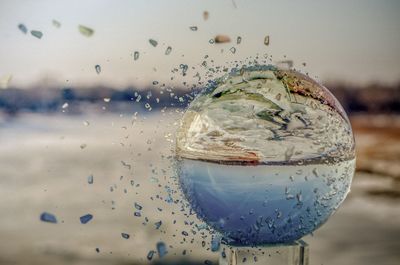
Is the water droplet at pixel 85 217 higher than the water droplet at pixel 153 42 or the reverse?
the reverse

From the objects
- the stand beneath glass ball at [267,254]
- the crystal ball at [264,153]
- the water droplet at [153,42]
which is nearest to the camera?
the crystal ball at [264,153]

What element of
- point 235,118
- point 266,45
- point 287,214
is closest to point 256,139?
point 235,118

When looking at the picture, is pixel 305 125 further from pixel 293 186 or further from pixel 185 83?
pixel 185 83

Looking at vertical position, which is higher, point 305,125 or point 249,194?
point 305,125

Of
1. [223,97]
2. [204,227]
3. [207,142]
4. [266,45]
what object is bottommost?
[204,227]

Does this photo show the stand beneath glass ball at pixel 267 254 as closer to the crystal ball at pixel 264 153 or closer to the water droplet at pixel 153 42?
the crystal ball at pixel 264 153

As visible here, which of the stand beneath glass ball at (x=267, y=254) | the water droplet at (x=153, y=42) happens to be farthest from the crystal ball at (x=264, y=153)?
the water droplet at (x=153, y=42)

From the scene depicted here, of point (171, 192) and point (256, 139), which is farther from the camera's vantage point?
point (171, 192)
